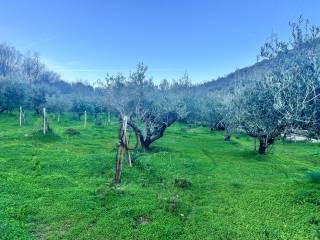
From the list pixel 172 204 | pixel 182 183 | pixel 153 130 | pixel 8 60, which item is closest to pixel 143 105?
pixel 153 130

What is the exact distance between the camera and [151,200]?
57.6 feet

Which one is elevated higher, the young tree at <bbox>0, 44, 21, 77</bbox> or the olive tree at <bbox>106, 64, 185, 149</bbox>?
the young tree at <bbox>0, 44, 21, 77</bbox>

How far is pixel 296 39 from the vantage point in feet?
64.1

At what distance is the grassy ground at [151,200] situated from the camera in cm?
1415

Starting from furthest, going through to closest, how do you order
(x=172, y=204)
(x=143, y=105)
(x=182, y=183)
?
(x=143, y=105)
(x=182, y=183)
(x=172, y=204)

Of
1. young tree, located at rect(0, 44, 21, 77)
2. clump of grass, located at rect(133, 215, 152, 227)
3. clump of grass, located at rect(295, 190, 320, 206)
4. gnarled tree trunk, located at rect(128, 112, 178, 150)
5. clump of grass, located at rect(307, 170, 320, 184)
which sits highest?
young tree, located at rect(0, 44, 21, 77)

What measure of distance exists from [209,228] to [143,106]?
26949 mm

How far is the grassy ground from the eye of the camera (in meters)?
14.1

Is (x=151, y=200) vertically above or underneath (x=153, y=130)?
underneath

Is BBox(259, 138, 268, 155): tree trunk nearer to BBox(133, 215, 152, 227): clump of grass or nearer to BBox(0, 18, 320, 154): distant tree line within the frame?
BBox(0, 18, 320, 154): distant tree line

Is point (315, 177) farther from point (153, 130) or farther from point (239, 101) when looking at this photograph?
point (153, 130)

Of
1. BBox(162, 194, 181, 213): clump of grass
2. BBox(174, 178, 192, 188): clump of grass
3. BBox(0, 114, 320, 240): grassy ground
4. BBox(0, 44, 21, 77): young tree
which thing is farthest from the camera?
BBox(0, 44, 21, 77): young tree

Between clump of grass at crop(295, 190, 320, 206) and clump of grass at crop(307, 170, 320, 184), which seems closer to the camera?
clump of grass at crop(295, 190, 320, 206)

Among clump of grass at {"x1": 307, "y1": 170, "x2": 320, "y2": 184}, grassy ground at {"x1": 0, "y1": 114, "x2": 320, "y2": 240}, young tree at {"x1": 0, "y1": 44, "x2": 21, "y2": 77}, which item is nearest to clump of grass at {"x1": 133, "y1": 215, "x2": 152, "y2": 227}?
grassy ground at {"x1": 0, "y1": 114, "x2": 320, "y2": 240}
